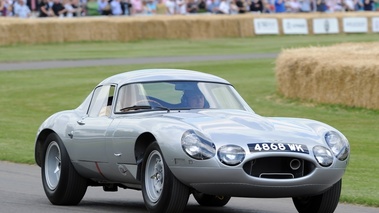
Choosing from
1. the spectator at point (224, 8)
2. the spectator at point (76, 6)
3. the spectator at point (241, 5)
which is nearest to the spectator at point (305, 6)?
the spectator at point (241, 5)

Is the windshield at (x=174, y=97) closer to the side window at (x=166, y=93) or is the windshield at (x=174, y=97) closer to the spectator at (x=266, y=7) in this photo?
the side window at (x=166, y=93)

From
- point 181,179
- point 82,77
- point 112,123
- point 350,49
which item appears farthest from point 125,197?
point 82,77

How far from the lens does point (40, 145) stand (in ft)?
32.3

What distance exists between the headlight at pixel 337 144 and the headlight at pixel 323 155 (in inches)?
4.1

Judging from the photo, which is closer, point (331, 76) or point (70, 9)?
point (331, 76)

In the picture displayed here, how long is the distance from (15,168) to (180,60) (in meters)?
20.1

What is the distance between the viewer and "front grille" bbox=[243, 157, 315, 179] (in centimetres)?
766

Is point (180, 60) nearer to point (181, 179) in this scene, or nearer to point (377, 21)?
point (377, 21)

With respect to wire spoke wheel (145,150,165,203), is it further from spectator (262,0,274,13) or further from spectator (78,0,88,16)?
spectator (262,0,274,13)

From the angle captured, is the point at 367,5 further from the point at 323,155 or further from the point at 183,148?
the point at 183,148

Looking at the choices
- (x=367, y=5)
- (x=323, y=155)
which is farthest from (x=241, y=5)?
(x=323, y=155)

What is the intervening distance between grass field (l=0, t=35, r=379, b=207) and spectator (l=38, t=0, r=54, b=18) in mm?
2249

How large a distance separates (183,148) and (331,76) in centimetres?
1306

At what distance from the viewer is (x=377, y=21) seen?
4669cm
